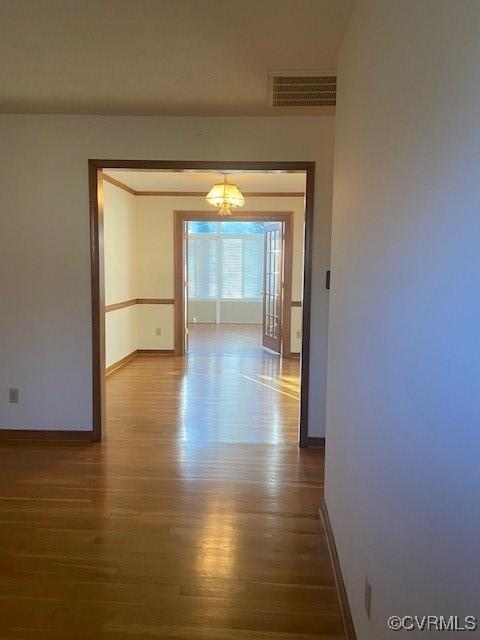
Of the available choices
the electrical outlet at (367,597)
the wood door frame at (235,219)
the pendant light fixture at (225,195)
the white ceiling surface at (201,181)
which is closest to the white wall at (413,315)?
the electrical outlet at (367,597)

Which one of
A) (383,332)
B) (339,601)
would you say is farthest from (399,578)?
(339,601)

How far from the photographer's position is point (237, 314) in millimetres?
11672

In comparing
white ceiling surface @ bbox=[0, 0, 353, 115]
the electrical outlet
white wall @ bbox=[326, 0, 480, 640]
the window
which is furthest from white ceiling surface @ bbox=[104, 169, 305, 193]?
the electrical outlet

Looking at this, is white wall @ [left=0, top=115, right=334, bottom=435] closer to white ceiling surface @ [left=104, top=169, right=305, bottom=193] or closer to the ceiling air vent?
the ceiling air vent

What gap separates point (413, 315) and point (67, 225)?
10.3 feet

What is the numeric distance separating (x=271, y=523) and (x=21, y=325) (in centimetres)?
245

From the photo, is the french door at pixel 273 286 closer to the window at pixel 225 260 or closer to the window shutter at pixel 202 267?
the window at pixel 225 260

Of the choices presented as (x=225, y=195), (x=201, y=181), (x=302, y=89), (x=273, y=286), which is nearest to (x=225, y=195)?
(x=225, y=195)

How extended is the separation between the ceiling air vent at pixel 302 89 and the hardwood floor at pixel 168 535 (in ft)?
8.00

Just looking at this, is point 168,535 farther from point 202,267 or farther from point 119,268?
point 202,267

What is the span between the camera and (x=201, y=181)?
6.35 meters

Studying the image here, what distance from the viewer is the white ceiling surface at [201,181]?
Answer: 5.80 m

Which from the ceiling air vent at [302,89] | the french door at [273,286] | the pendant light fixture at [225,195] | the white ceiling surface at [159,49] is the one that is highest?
the white ceiling surface at [159,49]

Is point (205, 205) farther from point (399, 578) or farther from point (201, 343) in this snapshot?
point (399, 578)
